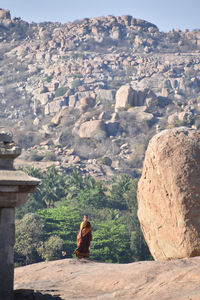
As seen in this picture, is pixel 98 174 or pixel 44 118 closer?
pixel 98 174

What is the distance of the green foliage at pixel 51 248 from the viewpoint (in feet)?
102

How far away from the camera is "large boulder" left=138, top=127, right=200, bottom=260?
10.9 m

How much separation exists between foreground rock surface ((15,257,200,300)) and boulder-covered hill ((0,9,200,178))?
46414 millimetres

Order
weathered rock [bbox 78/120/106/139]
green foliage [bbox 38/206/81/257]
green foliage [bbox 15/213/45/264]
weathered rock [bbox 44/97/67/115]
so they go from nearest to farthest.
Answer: green foliage [bbox 15/213/45/264] < green foliage [bbox 38/206/81/257] < weathered rock [bbox 78/120/106/139] < weathered rock [bbox 44/97/67/115]

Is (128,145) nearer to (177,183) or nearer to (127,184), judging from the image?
(127,184)

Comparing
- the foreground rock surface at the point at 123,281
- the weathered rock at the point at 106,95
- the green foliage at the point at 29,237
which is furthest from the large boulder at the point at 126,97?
the foreground rock surface at the point at 123,281

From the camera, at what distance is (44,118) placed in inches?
3666

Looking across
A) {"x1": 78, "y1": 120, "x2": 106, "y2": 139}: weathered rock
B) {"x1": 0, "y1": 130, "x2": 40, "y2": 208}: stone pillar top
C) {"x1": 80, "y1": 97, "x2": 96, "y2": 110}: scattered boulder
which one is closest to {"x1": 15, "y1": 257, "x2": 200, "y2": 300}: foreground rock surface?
{"x1": 0, "y1": 130, "x2": 40, "y2": 208}: stone pillar top

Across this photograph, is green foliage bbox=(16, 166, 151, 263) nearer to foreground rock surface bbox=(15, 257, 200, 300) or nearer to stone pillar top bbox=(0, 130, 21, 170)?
foreground rock surface bbox=(15, 257, 200, 300)

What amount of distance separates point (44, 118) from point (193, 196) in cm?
8338

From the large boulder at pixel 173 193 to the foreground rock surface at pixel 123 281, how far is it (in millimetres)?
888

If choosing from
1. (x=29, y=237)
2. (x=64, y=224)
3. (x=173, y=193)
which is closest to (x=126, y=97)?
(x=64, y=224)

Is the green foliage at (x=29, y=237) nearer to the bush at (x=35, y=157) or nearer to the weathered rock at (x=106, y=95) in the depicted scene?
the bush at (x=35, y=157)

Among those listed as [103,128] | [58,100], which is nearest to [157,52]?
[58,100]
